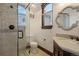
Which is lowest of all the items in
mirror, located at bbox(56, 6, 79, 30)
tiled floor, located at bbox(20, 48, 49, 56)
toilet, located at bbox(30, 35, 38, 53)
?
tiled floor, located at bbox(20, 48, 49, 56)

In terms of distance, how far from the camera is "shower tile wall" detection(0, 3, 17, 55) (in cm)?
236

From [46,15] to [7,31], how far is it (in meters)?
0.68

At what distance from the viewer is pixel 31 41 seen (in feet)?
7.70

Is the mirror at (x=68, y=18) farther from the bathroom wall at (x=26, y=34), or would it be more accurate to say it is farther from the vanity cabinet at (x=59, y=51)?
the bathroom wall at (x=26, y=34)

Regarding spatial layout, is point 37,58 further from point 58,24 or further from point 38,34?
point 58,24

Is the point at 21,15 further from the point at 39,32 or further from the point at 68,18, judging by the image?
the point at 68,18

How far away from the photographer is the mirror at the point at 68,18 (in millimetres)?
2305

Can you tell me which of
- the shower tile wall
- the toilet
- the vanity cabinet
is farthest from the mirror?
the shower tile wall

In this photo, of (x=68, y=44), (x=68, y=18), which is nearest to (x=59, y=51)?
(x=68, y=44)

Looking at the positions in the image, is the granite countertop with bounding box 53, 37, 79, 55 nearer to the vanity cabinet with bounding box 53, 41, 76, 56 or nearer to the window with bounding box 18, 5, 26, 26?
the vanity cabinet with bounding box 53, 41, 76, 56

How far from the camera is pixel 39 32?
2.34m

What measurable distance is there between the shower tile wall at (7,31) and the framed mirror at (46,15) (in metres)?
0.45

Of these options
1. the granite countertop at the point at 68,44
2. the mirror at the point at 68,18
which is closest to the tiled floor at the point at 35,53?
the granite countertop at the point at 68,44

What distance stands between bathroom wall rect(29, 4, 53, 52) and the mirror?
22 centimetres
